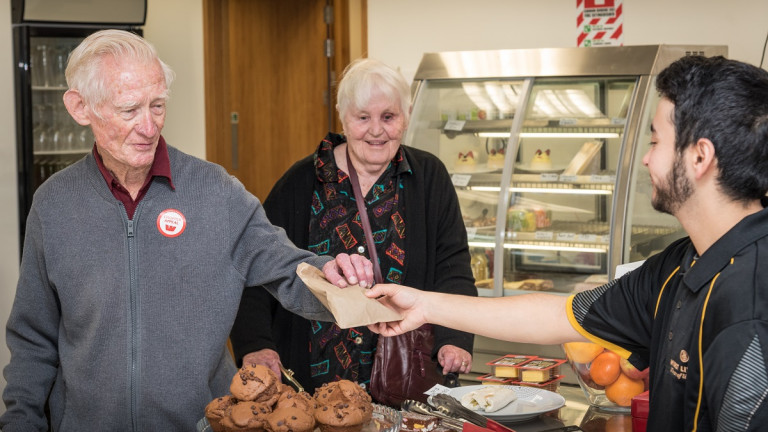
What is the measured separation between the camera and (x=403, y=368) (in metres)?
2.53

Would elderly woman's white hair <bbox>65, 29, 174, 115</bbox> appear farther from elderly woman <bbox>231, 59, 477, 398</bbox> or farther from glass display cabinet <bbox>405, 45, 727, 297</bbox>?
glass display cabinet <bbox>405, 45, 727, 297</bbox>

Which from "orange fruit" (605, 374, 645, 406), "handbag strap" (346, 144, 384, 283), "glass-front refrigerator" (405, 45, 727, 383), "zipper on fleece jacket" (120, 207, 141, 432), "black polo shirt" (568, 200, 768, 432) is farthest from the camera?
"glass-front refrigerator" (405, 45, 727, 383)

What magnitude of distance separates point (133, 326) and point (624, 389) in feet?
4.19

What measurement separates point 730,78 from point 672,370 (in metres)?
0.54

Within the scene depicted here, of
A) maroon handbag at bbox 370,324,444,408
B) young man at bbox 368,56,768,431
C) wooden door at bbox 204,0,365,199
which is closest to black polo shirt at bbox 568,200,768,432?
young man at bbox 368,56,768,431

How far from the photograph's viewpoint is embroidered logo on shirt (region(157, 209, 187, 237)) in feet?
6.57

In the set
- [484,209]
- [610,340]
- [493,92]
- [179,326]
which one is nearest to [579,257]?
[484,209]

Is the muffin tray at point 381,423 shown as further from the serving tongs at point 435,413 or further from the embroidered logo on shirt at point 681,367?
the embroidered logo on shirt at point 681,367

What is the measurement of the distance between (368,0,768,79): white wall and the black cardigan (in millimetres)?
2709

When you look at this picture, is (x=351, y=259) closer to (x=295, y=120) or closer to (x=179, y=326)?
(x=179, y=326)

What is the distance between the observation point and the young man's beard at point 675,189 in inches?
62.4

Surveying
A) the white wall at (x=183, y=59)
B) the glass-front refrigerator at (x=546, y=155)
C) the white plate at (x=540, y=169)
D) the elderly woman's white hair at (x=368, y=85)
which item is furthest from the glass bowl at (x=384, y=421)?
the white wall at (x=183, y=59)

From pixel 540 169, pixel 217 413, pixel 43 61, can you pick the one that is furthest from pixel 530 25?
pixel 217 413

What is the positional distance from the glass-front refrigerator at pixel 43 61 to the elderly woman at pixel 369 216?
2.86m
